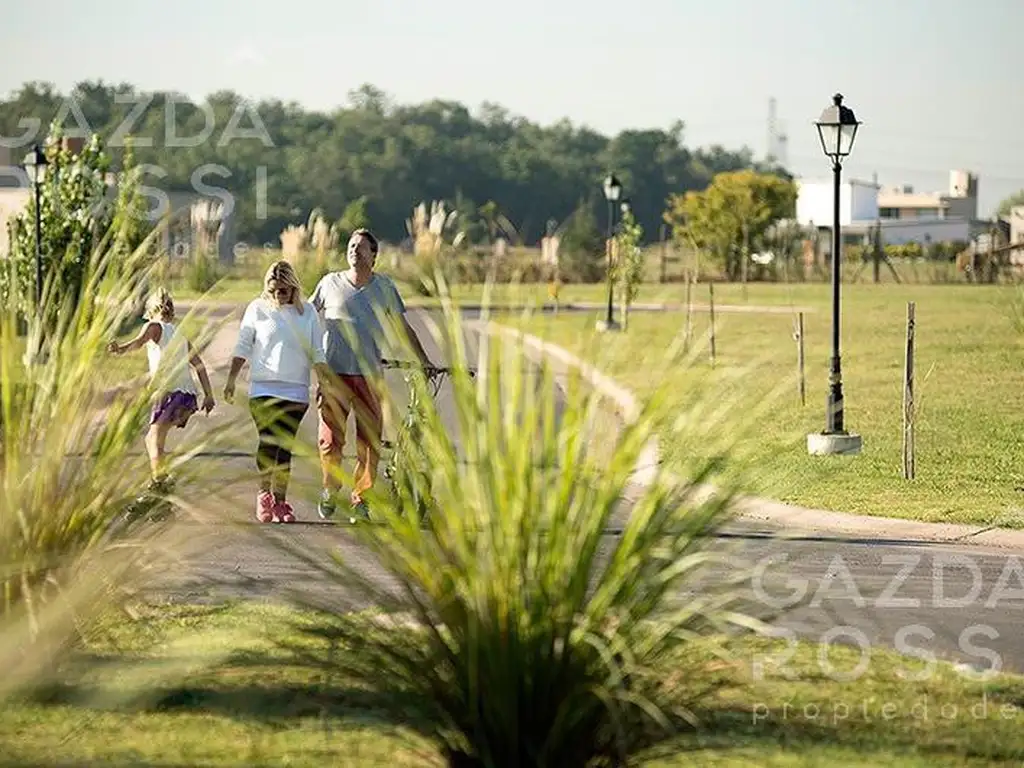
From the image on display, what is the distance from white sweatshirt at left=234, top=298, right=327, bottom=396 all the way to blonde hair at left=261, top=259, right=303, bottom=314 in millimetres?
48

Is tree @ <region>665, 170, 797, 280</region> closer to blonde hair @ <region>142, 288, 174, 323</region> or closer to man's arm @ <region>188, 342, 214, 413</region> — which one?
blonde hair @ <region>142, 288, 174, 323</region>

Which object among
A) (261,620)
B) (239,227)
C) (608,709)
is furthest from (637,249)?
(239,227)

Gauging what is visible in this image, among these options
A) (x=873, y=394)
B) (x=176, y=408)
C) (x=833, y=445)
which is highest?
(x=176, y=408)

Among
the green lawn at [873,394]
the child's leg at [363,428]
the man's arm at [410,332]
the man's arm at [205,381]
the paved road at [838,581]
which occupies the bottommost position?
the green lawn at [873,394]

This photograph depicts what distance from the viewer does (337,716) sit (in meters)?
7.11

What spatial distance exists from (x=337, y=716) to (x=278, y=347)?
5.59m

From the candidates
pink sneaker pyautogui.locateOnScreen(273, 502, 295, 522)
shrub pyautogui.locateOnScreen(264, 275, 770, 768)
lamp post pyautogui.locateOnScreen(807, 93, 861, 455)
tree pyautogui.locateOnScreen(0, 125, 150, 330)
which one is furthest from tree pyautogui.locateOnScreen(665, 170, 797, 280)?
shrub pyautogui.locateOnScreen(264, 275, 770, 768)

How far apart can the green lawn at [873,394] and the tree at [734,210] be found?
2761 cm

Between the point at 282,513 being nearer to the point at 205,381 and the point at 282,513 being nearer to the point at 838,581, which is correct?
the point at 205,381

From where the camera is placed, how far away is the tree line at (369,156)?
101 metres

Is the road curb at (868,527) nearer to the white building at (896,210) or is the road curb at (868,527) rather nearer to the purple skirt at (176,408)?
the purple skirt at (176,408)

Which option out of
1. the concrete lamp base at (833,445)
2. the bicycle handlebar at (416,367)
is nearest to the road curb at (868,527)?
the bicycle handlebar at (416,367)

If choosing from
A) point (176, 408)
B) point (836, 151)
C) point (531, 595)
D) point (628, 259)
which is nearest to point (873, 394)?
point (836, 151)

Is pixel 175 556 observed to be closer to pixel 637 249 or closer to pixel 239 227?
pixel 637 249
